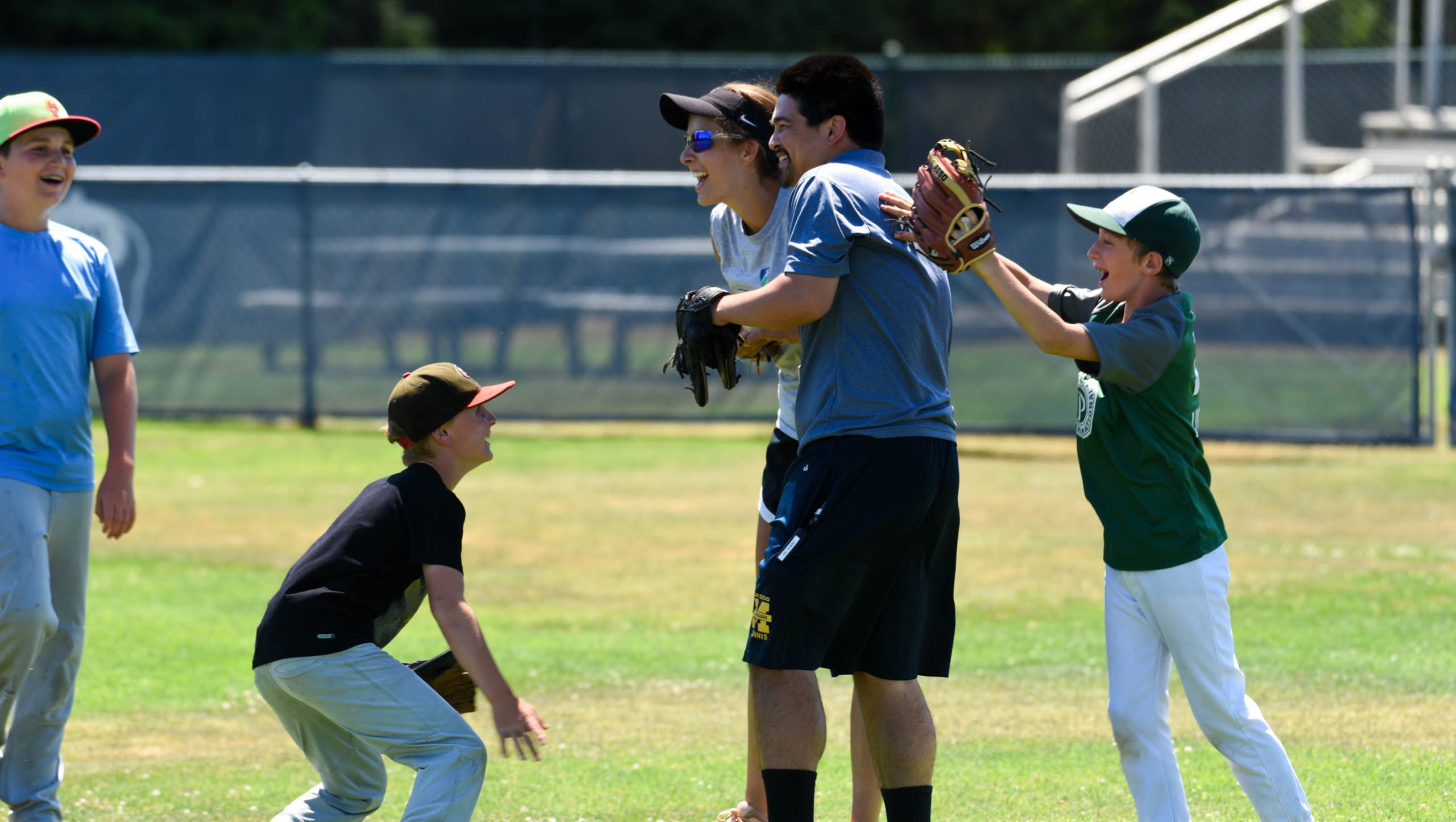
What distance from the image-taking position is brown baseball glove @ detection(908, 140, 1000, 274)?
3914 millimetres

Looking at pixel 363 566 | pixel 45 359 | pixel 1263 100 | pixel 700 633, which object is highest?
pixel 1263 100

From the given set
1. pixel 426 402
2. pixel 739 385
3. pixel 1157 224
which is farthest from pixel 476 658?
pixel 739 385

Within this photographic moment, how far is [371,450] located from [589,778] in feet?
26.9

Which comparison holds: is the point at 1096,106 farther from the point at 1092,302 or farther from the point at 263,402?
the point at 1092,302

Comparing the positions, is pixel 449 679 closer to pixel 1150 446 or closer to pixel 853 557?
pixel 853 557

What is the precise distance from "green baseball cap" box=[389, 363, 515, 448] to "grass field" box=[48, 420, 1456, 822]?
1502 millimetres

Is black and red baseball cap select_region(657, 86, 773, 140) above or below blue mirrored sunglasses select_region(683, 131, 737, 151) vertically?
above

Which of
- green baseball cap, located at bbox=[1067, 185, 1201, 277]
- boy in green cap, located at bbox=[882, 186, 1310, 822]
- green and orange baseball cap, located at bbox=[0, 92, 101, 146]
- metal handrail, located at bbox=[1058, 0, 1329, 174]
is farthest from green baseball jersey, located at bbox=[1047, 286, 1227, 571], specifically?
metal handrail, located at bbox=[1058, 0, 1329, 174]

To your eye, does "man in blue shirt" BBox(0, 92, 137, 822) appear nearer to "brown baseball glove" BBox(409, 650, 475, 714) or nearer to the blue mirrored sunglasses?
"brown baseball glove" BBox(409, 650, 475, 714)

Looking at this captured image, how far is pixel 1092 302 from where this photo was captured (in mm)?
4570

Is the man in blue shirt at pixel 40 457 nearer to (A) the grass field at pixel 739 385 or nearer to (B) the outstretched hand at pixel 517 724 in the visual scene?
(B) the outstretched hand at pixel 517 724

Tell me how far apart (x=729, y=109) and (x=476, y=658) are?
182cm

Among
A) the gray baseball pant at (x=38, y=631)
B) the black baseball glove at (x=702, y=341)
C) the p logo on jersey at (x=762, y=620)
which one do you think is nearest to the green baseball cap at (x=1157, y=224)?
the black baseball glove at (x=702, y=341)

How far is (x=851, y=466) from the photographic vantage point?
13.4 ft
